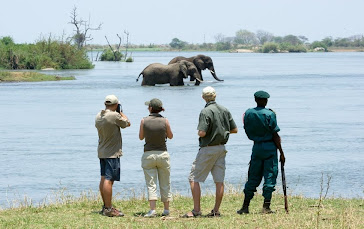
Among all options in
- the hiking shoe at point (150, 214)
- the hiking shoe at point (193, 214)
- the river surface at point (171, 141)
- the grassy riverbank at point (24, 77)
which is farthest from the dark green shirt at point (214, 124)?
the grassy riverbank at point (24, 77)

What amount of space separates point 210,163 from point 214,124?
53cm

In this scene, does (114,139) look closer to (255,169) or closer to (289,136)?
(255,169)

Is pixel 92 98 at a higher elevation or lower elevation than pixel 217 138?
lower

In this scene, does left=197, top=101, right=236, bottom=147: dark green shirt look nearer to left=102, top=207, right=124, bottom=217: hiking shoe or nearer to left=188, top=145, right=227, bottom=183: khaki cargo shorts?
left=188, top=145, right=227, bottom=183: khaki cargo shorts

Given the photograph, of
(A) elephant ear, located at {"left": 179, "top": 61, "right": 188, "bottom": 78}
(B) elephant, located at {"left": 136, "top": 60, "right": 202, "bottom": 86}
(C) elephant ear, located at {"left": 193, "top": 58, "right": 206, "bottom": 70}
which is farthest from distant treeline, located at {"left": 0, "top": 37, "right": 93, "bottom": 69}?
Result: (A) elephant ear, located at {"left": 179, "top": 61, "right": 188, "bottom": 78}

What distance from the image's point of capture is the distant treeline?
265ft

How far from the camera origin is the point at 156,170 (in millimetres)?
11703

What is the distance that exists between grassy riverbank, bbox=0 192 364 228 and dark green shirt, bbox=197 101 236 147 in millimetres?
1029

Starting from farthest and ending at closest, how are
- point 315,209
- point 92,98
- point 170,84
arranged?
point 170,84
point 92,98
point 315,209

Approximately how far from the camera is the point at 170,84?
53625mm

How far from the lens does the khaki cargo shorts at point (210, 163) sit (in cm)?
1135

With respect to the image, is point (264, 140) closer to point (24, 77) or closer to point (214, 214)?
point (214, 214)

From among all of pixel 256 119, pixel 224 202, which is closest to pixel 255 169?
pixel 256 119

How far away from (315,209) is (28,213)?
4.03 metres
